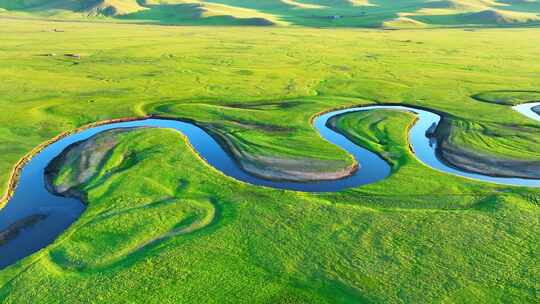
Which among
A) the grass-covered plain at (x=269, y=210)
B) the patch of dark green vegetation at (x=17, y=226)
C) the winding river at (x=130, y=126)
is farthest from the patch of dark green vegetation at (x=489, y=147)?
the patch of dark green vegetation at (x=17, y=226)

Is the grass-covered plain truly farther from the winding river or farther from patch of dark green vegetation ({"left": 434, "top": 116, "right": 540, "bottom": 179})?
the winding river

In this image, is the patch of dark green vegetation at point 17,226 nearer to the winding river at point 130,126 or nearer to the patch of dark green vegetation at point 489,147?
the winding river at point 130,126

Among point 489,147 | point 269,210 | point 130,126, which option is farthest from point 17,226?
point 489,147

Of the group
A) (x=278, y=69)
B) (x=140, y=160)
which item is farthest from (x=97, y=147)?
(x=278, y=69)

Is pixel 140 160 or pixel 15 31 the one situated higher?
pixel 15 31

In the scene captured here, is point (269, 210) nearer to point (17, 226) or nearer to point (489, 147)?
point (17, 226)

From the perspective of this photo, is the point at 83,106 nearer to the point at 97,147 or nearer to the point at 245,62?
the point at 97,147
